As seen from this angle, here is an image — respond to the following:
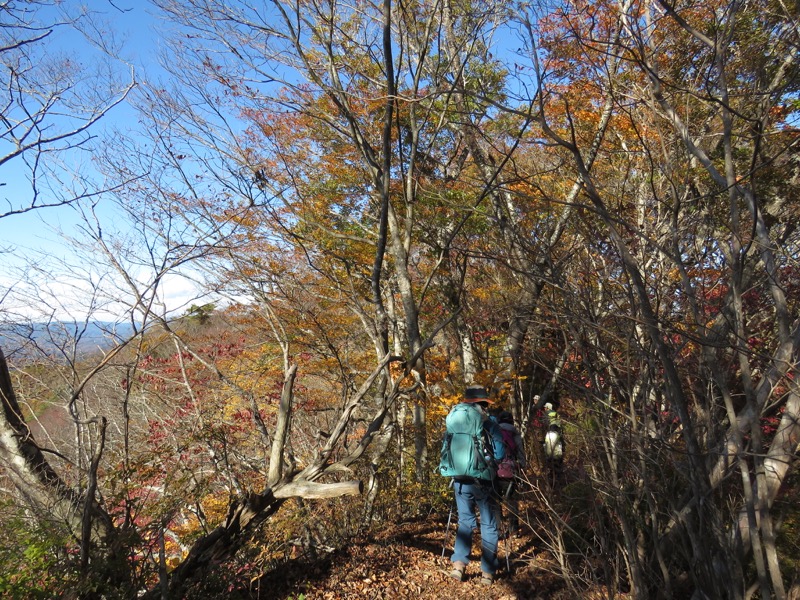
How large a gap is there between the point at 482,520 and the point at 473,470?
0.45 metres

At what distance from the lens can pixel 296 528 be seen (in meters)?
4.52

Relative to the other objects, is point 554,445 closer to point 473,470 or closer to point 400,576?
point 473,470

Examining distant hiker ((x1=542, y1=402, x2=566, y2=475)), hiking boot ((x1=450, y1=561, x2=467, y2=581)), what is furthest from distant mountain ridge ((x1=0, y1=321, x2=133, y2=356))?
distant hiker ((x1=542, y1=402, x2=566, y2=475))

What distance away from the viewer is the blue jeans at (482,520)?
3.90 m

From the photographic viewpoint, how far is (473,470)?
3.86 m

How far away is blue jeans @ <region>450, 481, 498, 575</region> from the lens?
3.90m

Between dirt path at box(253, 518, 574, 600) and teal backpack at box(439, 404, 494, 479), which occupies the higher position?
teal backpack at box(439, 404, 494, 479)

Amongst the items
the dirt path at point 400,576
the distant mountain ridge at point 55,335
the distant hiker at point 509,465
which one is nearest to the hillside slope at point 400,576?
the dirt path at point 400,576

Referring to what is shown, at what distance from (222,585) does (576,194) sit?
5474 millimetres

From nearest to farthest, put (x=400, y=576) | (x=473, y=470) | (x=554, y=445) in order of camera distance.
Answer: (x=473, y=470)
(x=400, y=576)
(x=554, y=445)

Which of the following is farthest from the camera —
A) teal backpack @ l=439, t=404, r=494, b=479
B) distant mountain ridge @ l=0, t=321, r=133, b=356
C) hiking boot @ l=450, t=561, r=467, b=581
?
distant mountain ridge @ l=0, t=321, r=133, b=356

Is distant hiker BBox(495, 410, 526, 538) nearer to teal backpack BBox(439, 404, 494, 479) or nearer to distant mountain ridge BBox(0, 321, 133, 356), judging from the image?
teal backpack BBox(439, 404, 494, 479)

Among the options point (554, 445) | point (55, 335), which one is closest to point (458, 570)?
point (554, 445)

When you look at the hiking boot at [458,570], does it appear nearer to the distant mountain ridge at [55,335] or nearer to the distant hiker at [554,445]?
the distant hiker at [554,445]
